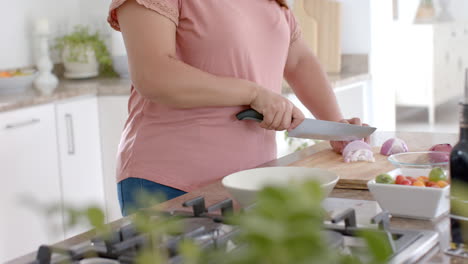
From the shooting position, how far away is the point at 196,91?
54.8 inches

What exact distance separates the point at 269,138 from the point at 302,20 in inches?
67.5

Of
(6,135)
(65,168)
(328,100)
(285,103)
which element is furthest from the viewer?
(65,168)

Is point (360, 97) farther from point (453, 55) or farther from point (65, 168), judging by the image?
point (453, 55)

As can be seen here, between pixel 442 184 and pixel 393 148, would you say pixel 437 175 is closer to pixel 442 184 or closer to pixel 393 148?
pixel 442 184

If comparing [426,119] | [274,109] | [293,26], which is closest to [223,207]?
[274,109]

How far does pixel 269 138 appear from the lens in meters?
1.55

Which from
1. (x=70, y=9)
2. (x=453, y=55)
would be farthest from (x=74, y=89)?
(x=453, y=55)

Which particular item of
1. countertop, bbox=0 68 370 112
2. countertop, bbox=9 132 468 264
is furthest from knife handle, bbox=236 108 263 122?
countertop, bbox=0 68 370 112

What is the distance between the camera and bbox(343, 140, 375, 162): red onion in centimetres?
150

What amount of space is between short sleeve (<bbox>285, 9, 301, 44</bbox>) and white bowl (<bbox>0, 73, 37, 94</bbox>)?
162cm

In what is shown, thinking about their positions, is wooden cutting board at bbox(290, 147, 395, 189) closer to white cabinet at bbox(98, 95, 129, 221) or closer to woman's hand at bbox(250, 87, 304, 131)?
woman's hand at bbox(250, 87, 304, 131)

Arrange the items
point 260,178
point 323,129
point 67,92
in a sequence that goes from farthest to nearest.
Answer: point 67,92
point 323,129
point 260,178

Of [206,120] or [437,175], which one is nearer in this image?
[437,175]

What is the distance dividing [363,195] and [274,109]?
0.25 meters
